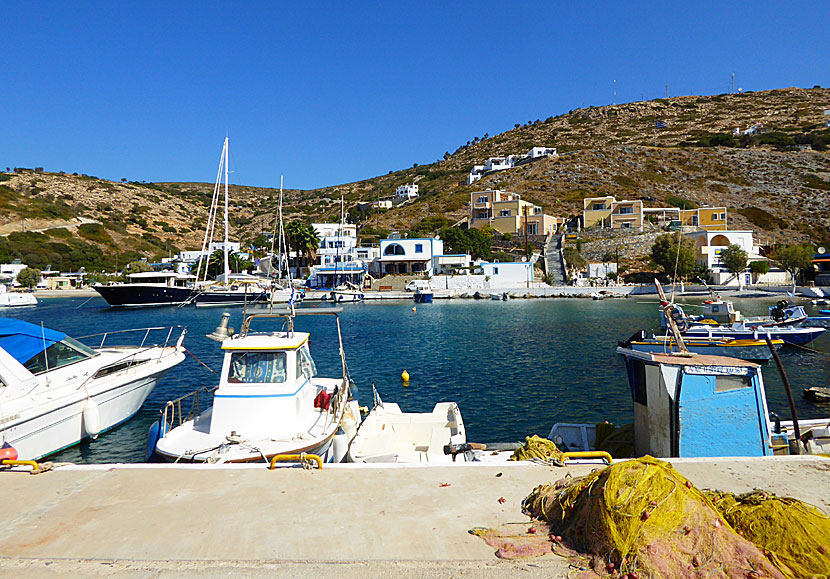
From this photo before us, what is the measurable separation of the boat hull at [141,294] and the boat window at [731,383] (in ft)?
205

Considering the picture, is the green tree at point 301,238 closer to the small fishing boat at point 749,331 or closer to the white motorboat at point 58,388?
the small fishing boat at point 749,331

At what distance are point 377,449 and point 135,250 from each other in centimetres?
11872

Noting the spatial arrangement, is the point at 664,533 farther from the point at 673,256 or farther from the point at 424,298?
the point at 673,256

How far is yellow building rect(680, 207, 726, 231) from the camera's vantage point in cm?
9050

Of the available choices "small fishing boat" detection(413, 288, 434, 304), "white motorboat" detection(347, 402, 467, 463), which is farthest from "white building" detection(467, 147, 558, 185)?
"white motorboat" detection(347, 402, 467, 463)

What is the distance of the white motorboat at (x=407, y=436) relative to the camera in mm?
10758

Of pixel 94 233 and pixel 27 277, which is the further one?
pixel 94 233

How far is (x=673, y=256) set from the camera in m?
67.2

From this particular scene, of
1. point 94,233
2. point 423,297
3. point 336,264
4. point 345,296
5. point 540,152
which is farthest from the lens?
point 540,152

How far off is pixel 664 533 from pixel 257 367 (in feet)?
27.2

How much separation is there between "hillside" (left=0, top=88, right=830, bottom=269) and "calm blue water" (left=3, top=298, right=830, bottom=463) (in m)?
59.7

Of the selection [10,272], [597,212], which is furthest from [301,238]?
[597,212]

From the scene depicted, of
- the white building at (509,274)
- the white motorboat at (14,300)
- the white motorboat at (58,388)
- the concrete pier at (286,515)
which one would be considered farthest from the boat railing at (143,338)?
the white building at (509,274)

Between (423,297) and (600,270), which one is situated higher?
(600,270)
